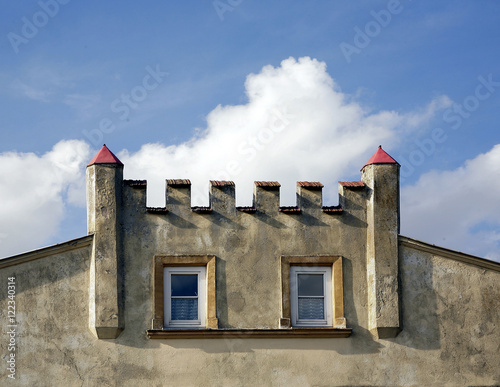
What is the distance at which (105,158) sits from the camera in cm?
1681

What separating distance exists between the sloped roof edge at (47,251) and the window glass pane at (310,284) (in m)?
4.47

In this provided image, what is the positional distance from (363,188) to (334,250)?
152 centimetres

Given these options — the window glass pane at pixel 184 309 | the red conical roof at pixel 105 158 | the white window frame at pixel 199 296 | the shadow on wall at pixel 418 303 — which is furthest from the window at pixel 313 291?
the red conical roof at pixel 105 158

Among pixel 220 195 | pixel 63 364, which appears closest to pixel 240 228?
pixel 220 195

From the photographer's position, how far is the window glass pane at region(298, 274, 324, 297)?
16.9 meters

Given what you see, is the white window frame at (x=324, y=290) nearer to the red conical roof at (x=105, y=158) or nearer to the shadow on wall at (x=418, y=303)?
the shadow on wall at (x=418, y=303)

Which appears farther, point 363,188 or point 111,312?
point 363,188

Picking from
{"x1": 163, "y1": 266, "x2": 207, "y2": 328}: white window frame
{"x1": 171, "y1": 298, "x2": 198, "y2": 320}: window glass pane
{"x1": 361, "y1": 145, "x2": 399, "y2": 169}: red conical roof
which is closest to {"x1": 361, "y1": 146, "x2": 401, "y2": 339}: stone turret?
{"x1": 361, "y1": 145, "x2": 399, "y2": 169}: red conical roof

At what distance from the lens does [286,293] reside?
16641 millimetres

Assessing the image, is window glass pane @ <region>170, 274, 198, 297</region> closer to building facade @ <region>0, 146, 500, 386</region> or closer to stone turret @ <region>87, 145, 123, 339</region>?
building facade @ <region>0, 146, 500, 386</region>

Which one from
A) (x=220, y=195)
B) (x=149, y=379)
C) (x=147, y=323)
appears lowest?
(x=149, y=379)

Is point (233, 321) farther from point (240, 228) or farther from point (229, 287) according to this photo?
point (240, 228)

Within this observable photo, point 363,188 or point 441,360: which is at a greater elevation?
point 363,188

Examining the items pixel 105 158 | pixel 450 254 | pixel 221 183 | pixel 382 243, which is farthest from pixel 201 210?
pixel 450 254
